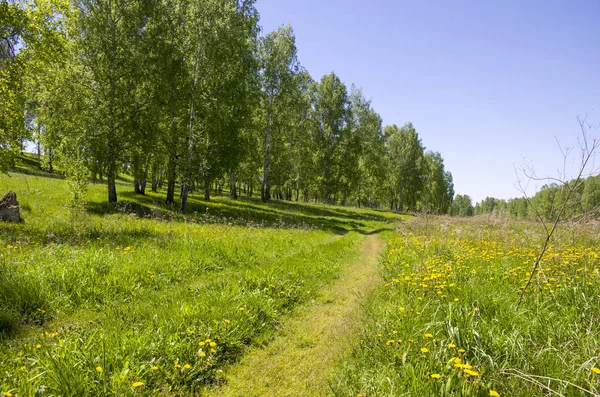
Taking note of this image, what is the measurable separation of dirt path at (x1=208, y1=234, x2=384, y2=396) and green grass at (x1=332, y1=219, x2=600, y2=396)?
375 millimetres

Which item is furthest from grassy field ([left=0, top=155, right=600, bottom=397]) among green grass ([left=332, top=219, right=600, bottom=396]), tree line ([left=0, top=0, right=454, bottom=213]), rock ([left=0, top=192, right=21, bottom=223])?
tree line ([left=0, top=0, right=454, bottom=213])

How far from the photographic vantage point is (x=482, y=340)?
4395mm

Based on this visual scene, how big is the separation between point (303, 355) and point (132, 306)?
3.30 meters

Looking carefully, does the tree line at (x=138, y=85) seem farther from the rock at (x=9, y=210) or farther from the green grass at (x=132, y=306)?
the green grass at (x=132, y=306)

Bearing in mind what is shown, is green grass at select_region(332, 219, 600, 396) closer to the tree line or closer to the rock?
the tree line

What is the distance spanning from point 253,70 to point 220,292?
2456cm

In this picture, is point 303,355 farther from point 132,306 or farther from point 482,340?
point 132,306

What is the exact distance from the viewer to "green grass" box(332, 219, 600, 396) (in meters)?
3.59

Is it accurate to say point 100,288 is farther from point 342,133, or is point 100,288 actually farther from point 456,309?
point 342,133

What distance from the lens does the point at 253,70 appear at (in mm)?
27328

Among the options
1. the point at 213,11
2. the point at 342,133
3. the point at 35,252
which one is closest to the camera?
the point at 35,252

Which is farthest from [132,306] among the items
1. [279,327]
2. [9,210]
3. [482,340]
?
[9,210]

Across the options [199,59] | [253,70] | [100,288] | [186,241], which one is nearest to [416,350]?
[100,288]

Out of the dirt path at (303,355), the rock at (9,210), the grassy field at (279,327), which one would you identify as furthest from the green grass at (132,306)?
the rock at (9,210)
